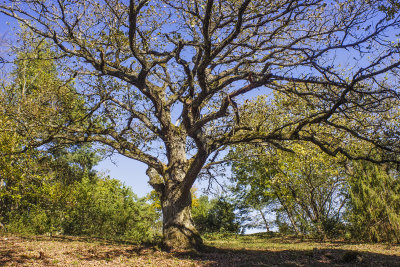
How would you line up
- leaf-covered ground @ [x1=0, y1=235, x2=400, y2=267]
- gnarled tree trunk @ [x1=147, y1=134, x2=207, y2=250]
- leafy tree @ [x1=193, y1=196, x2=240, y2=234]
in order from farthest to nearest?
leafy tree @ [x1=193, y1=196, x2=240, y2=234], gnarled tree trunk @ [x1=147, y1=134, x2=207, y2=250], leaf-covered ground @ [x1=0, y1=235, x2=400, y2=267]

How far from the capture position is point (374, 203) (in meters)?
12.1

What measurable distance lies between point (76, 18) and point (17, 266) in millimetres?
6713

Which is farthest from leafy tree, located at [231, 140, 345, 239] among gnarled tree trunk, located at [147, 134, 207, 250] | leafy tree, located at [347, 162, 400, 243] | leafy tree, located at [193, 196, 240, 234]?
leafy tree, located at [193, 196, 240, 234]

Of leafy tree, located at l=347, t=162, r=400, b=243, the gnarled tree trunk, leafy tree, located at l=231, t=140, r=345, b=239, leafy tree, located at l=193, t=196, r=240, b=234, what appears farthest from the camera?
leafy tree, located at l=193, t=196, r=240, b=234

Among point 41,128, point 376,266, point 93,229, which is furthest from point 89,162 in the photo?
point 376,266

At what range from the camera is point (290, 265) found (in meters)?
6.32

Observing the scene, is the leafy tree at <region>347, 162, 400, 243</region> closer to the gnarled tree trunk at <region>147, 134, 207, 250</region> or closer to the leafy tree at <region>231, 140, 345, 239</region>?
the leafy tree at <region>231, 140, 345, 239</region>

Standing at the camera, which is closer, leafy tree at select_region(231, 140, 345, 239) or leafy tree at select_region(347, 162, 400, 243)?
leafy tree at select_region(347, 162, 400, 243)

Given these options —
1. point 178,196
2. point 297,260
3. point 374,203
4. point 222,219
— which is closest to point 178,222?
point 178,196

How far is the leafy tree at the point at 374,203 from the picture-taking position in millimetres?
11727

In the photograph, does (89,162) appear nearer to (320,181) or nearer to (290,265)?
(320,181)

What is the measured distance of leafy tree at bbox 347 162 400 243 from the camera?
11.7 metres

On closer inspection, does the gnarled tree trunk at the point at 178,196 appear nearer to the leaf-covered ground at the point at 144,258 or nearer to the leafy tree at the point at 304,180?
the leaf-covered ground at the point at 144,258

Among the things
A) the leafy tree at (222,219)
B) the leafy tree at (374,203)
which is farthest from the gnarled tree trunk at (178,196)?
the leafy tree at (222,219)
